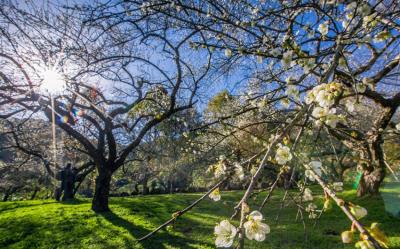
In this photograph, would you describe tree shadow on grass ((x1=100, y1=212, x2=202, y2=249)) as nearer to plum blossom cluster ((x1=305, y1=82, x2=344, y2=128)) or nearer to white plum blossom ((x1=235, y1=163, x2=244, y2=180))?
white plum blossom ((x1=235, y1=163, x2=244, y2=180))

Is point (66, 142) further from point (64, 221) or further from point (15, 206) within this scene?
point (64, 221)

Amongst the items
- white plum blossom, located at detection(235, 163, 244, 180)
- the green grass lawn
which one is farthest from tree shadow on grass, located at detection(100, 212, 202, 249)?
white plum blossom, located at detection(235, 163, 244, 180)

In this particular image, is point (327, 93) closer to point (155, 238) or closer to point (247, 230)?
point (247, 230)

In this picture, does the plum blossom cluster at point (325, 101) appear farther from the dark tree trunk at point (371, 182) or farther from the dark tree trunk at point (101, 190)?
the dark tree trunk at point (101, 190)

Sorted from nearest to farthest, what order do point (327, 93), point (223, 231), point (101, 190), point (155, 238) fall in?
point (223, 231) → point (327, 93) → point (155, 238) → point (101, 190)

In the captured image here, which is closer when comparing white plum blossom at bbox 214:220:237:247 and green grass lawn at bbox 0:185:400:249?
white plum blossom at bbox 214:220:237:247

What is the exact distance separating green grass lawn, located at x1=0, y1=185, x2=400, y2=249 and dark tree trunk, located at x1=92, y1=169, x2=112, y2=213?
0.99ft

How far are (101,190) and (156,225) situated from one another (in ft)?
8.18

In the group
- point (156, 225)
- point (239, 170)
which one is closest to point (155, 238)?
point (156, 225)

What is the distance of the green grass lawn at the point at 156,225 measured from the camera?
17.9 feet

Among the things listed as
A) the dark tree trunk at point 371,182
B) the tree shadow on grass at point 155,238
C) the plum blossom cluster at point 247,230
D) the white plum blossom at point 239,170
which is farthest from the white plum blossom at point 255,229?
the dark tree trunk at point 371,182

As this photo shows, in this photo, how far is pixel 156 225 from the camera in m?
7.34

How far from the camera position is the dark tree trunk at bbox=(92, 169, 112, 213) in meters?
8.73

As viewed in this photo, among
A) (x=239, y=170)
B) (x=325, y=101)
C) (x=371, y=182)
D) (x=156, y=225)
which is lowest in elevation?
(x=156, y=225)
